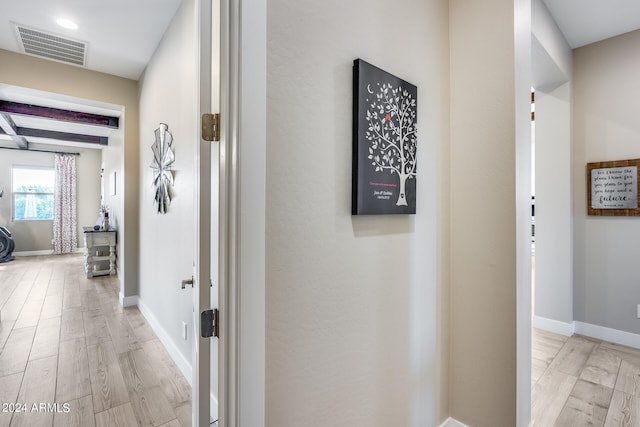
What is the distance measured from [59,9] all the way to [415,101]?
2.94m

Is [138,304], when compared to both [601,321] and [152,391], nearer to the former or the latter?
[152,391]

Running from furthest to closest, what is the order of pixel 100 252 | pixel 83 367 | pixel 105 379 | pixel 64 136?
pixel 64 136 → pixel 100 252 → pixel 83 367 → pixel 105 379

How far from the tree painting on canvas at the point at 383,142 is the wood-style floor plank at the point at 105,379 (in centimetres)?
206

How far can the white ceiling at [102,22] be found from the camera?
2.42m

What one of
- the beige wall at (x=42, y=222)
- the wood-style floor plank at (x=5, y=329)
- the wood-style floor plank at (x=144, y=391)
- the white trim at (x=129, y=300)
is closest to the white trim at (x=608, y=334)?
the wood-style floor plank at (x=144, y=391)

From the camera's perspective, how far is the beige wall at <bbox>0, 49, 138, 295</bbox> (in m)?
3.15

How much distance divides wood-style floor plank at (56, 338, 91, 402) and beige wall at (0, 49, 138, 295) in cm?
114

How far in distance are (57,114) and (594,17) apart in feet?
21.8

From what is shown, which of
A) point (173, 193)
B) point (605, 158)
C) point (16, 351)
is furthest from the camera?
point (605, 158)

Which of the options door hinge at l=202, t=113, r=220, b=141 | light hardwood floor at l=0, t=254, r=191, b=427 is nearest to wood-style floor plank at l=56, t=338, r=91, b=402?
light hardwood floor at l=0, t=254, r=191, b=427

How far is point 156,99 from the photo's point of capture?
3.01 metres

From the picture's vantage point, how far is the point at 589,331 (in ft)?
9.82

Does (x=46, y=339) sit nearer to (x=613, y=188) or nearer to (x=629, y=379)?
(x=629, y=379)

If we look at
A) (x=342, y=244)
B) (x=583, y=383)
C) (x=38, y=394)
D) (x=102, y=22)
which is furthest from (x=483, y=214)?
(x=102, y=22)
